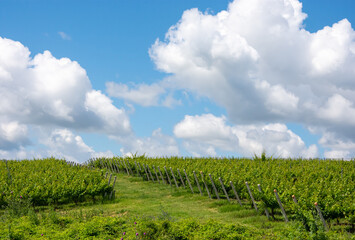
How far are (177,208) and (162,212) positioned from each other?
12.8ft

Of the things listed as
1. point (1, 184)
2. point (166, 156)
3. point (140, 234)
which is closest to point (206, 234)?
point (140, 234)

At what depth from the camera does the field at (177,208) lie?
905cm

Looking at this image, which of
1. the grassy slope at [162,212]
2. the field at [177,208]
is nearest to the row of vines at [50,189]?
the field at [177,208]

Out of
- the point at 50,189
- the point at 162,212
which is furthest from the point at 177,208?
the point at 50,189

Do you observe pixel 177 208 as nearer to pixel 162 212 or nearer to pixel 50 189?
pixel 162 212

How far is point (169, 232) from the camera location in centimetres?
888

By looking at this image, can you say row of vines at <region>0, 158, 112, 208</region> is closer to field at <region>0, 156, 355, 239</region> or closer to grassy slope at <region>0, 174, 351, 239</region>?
field at <region>0, 156, 355, 239</region>

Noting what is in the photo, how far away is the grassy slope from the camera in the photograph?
10.2m

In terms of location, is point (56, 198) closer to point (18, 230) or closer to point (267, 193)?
point (18, 230)

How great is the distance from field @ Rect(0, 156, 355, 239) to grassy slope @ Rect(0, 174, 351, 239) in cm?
3

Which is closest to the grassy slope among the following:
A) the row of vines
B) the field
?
the field

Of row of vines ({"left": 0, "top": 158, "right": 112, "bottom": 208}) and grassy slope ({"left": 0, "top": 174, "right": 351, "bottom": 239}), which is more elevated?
row of vines ({"left": 0, "top": 158, "right": 112, "bottom": 208})

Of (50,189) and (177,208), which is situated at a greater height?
(50,189)

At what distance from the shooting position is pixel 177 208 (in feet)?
47.9
